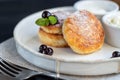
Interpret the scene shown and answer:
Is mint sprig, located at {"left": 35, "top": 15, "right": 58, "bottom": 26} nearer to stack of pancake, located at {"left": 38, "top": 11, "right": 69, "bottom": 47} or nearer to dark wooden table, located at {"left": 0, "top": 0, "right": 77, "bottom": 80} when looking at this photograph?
stack of pancake, located at {"left": 38, "top": 11, "right": 69, "bottom": 47}

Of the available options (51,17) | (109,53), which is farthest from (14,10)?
(109,53)

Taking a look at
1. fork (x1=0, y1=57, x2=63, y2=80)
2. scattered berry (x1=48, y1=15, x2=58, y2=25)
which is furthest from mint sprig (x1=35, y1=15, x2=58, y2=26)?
fork (x1=0, y1=57, x2=63, y2=80)

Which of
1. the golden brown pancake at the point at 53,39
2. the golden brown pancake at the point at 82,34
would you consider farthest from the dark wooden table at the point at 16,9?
the golden brown pancake at the point at 82,34

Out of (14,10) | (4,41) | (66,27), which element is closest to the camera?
(66,27)

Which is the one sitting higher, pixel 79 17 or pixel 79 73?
pixel 79 17

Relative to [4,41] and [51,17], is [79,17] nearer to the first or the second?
[51,17]

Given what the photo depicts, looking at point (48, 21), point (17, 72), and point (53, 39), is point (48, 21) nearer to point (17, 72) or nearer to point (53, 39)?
point (53, 39)

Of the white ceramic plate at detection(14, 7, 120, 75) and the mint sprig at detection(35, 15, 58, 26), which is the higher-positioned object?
the mint sprig at detection(35, 15, 58, 26)
